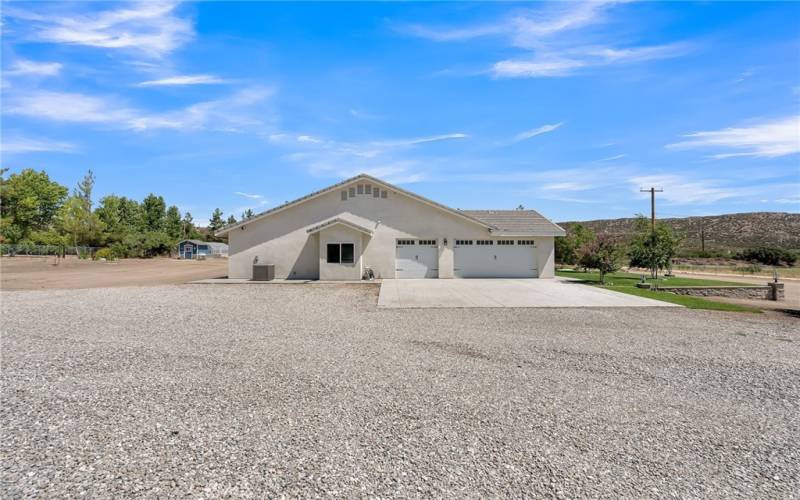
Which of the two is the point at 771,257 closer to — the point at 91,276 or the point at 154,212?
the point at 91,276

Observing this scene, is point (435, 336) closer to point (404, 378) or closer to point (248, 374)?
point (404, 378)

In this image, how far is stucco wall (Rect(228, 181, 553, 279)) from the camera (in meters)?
23.7

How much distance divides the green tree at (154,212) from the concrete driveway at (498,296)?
69557mm

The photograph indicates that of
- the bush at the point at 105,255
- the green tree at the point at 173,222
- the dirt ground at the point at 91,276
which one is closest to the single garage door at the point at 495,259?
the dirt ground at the point at 91,276

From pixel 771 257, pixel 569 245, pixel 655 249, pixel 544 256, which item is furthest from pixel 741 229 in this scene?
pixel 544 256

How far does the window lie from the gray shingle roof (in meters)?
7.50

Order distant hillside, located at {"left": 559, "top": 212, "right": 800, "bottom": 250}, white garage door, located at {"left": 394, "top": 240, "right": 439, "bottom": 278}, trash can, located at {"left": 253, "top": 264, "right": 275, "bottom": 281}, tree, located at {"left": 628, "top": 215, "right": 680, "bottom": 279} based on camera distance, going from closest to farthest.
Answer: tree, located at {"left": 628, "top": 215, "right": 680, "bottom": 279} < trash can, located at {"left": 253, "top": 264, "right": 275, "bottom": 281} < white garage door, located at {"left": 394, "top": 240, "right": 439, "bottom": 278} < distant hillside, located at {"left": 559, "top": 212, "right": 800, "bottom": 250}

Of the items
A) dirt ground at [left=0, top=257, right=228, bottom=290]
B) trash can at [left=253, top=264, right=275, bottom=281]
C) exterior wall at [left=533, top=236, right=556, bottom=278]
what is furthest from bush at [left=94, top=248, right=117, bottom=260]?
exterior wall at [left=533, top=236, right=556, bottom=278]

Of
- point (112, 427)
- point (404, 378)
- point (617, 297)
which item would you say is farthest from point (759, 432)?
point (617, 297)

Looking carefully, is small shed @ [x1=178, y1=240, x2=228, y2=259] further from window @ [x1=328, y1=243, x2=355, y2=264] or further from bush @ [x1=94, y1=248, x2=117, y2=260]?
window @ [x1=328, y1=243, x2=355, y2=264]

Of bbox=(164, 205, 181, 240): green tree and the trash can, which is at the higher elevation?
bbox=(164, 205, 181, 240): green tree

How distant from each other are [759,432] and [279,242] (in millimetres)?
22167

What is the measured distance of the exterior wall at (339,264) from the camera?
892 inches

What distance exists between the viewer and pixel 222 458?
12.4 feet
